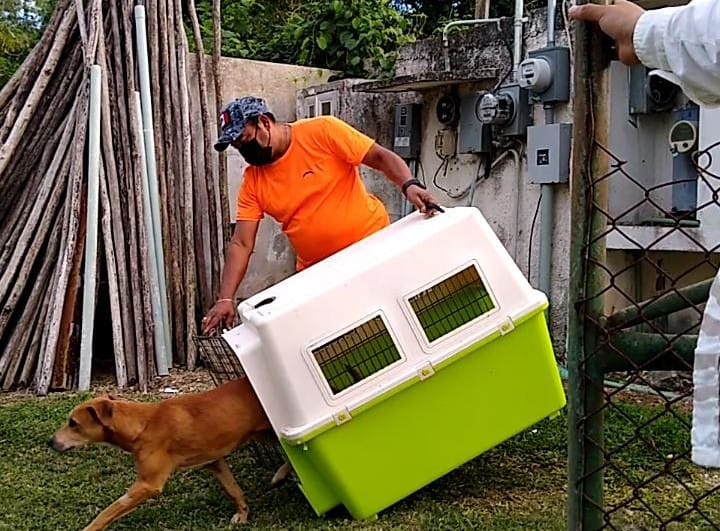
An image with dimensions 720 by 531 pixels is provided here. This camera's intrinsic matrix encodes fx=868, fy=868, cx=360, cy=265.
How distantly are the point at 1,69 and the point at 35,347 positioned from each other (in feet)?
8.88

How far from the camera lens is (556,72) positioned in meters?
5.32

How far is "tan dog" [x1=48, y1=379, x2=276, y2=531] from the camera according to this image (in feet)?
10.0

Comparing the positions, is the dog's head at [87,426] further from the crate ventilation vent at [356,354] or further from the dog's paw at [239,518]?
the crate ventilation vent at [356,354]

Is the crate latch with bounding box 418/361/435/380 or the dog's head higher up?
the crate latch with bounding box 418/361/435/380

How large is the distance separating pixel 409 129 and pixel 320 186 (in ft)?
10.4

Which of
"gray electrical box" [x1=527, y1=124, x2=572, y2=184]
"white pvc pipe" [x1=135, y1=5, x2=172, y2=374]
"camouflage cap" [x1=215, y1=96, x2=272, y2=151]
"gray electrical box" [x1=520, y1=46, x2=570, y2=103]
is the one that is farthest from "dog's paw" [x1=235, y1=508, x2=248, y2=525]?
"gray electrical box" [x1=520, y1=46, x2=570, y2=103]

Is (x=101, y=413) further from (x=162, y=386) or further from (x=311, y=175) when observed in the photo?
(x=162, y=386)

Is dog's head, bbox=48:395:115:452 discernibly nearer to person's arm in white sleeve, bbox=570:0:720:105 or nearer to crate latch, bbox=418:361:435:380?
crate latch, bbox=418:361:435:380

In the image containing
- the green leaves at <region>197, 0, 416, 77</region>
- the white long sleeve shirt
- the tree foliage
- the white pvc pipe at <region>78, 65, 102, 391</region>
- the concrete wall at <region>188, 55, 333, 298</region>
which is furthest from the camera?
the green leaves at <region>197, 0, 416, 77</region>

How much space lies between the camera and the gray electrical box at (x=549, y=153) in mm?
5245

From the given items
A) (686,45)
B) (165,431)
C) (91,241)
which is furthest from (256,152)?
(686,45)

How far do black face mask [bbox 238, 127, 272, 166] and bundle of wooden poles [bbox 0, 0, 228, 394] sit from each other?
2019 millimetres

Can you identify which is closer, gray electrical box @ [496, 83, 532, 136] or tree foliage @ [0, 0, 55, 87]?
gray electrical box @ [496, 83, 532, 136]

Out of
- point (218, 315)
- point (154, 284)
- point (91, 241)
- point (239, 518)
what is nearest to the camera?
point (239, 518)
